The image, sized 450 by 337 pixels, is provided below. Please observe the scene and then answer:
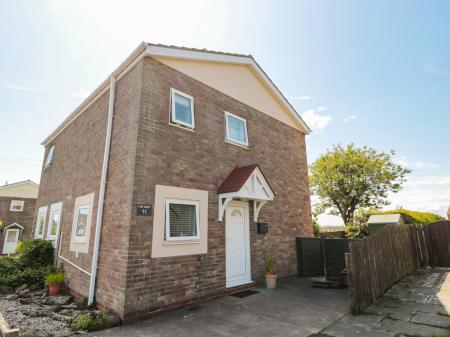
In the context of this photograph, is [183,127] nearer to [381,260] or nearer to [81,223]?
[81,223]

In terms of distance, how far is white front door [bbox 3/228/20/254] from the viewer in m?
25.4

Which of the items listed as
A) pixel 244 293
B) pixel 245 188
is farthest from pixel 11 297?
pixel 245 188

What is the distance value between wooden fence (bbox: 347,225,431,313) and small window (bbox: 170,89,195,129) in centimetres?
509

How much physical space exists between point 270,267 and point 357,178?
2128 cm

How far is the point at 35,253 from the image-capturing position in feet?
29.6

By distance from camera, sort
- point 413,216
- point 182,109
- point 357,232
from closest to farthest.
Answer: point 182,109 < point 357,232 < point 413,216

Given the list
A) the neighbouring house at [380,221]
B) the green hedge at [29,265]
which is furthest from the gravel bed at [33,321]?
the neighbouring house at [380,221]

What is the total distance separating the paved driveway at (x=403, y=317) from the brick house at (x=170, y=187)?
10.9ft

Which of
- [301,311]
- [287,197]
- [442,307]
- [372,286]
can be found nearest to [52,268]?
[301,311]

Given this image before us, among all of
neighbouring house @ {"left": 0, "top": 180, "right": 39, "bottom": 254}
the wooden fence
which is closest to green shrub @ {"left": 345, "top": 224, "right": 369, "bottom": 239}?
the wooden fence

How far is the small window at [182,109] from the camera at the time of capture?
6854mm

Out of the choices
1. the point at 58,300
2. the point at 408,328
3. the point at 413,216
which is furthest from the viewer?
the point at 413,216

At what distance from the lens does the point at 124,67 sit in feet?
23.2

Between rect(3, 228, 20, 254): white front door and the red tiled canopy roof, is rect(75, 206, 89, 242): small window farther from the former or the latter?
rect(3, 228, 20, 254): white front door
